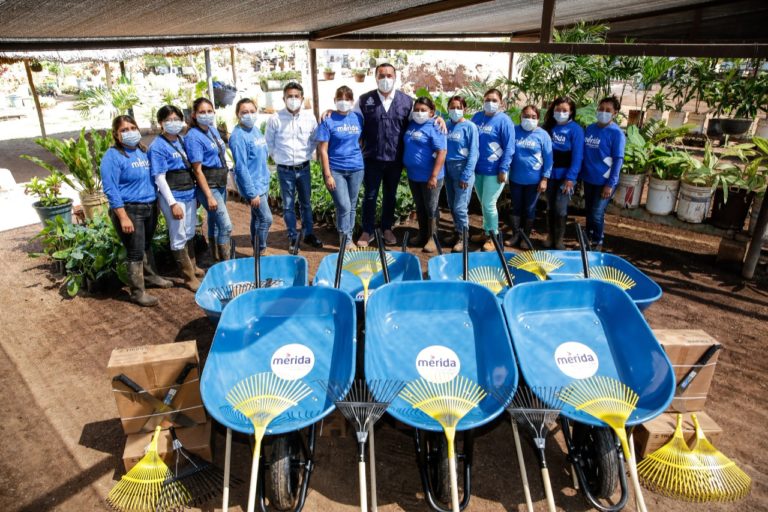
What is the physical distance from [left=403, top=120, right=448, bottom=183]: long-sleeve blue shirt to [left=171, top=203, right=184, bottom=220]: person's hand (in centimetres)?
228

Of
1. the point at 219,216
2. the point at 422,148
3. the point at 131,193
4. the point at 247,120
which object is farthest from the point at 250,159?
the point at 422,148

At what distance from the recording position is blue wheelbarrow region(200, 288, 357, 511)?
2.67m

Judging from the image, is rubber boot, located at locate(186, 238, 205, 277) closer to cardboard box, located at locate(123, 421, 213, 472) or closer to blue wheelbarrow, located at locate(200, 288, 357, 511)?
blue wheelbarrow, located at locate(200, 288, 357, 511)

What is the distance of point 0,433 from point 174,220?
6.97 ft

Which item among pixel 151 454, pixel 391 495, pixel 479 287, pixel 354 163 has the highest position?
pixel 354 163

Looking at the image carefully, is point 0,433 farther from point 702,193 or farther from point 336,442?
point 702,193

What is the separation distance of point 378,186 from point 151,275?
257cm

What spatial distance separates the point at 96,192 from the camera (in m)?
6.35

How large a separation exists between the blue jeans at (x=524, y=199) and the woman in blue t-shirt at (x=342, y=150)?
1691 mm

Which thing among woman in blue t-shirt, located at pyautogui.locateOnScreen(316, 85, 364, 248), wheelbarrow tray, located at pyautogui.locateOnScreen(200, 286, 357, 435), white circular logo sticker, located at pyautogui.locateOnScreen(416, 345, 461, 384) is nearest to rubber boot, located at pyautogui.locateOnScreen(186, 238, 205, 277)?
woman in blue t-shirt, located at pyautogui.locateOnScreen(316, 85, 364, 248)

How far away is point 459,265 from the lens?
168 inches

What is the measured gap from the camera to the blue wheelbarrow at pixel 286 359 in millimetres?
2672

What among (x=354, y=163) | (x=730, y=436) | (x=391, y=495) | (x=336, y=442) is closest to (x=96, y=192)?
(x=354, y=163)

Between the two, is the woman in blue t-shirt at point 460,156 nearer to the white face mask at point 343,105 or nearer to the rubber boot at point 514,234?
the rubber boot at point 514,234
